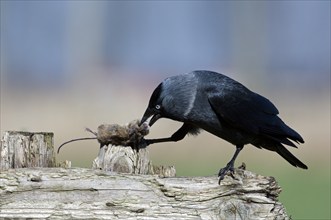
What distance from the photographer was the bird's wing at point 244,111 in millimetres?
5699

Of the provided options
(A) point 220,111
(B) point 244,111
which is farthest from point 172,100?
(B) point 244,111

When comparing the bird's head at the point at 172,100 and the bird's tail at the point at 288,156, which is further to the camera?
the bird's tail at the point at 288,156

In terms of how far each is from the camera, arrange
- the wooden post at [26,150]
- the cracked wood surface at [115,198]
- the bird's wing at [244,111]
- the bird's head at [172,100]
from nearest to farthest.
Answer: the cracked wood surface at [115,198] → the wooden post at [26,150] → the bird's head at [172,100] → the bird's wing at [244,111]

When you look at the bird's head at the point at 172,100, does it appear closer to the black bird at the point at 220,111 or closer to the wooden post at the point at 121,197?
the black bird at the point at 220,111

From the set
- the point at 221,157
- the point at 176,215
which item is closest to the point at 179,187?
the point at 176,215

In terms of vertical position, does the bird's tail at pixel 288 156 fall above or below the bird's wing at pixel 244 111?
below

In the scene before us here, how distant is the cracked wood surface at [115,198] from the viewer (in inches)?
134

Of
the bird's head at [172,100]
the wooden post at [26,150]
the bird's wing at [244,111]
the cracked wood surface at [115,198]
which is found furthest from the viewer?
the bird's wing at [244,111]

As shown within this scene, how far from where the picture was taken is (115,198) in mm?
3412

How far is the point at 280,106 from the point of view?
61.4ft

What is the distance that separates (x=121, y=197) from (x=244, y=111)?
8.20 feet

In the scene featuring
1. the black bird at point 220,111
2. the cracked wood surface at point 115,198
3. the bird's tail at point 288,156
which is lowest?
the cracked wood surface at point 115,198

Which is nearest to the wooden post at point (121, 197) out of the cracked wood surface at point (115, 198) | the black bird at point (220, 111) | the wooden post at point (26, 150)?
the cracked wood surface at point (115, 198)

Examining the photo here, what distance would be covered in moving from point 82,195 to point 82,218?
9 centimetres
